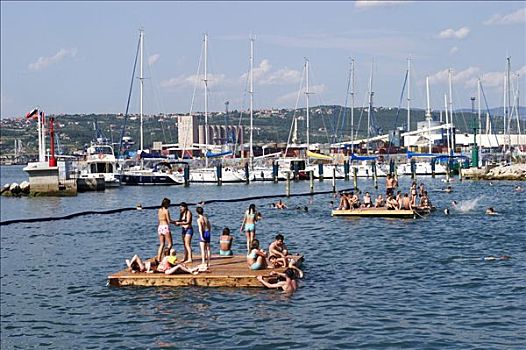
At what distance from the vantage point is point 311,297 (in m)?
22.8

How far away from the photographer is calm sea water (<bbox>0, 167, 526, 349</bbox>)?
18.8 meters

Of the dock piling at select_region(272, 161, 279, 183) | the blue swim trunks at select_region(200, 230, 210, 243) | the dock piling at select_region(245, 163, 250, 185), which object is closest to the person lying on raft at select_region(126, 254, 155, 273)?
the blue swim trunks at select_region(200, 230, 210, 243)

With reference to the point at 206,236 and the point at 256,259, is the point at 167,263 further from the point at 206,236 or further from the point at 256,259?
the point at 256,259

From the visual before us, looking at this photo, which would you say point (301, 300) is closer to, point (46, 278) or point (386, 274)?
point (386, 274)

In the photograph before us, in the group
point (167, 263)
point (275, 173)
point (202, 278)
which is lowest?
point (202, 278)

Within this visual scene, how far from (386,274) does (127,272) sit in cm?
823

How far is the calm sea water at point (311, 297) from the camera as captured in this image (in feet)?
61.5

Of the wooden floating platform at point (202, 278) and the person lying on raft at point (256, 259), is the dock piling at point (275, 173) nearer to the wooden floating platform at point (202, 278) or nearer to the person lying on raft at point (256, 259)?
the wooden floating platform at point (202, 278)

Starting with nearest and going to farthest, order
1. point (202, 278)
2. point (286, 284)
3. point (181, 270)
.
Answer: point (286, 284) < point (202, 278) < point (181, 270)

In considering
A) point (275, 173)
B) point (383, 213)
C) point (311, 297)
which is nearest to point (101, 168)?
point (275, 173)

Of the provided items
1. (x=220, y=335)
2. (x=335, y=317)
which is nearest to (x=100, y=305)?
(x=220, y=335)

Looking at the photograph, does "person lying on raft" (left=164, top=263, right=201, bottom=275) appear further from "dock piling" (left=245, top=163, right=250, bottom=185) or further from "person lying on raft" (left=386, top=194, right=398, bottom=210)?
"dock piling" (left=245, top=163, right=250, bottom=185)

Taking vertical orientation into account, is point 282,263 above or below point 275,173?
below

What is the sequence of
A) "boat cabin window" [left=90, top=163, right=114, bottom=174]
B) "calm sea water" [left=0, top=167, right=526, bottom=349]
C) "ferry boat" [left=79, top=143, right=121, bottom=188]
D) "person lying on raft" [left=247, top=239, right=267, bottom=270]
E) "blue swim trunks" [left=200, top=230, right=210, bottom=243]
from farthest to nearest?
"boat cabin window" [left=90, top=163, right=114, bottom=174] → "ferry boat" [left=79, top=143, right=121, bottom=188] → "blue swim trunks" [left=200, top=230, right=210, bottom=243] → "person lying on raft" [left=247, top=239, right=267, bottom=270] → "calm sea water" [left=0, top=167, right=526, bottom=349]
